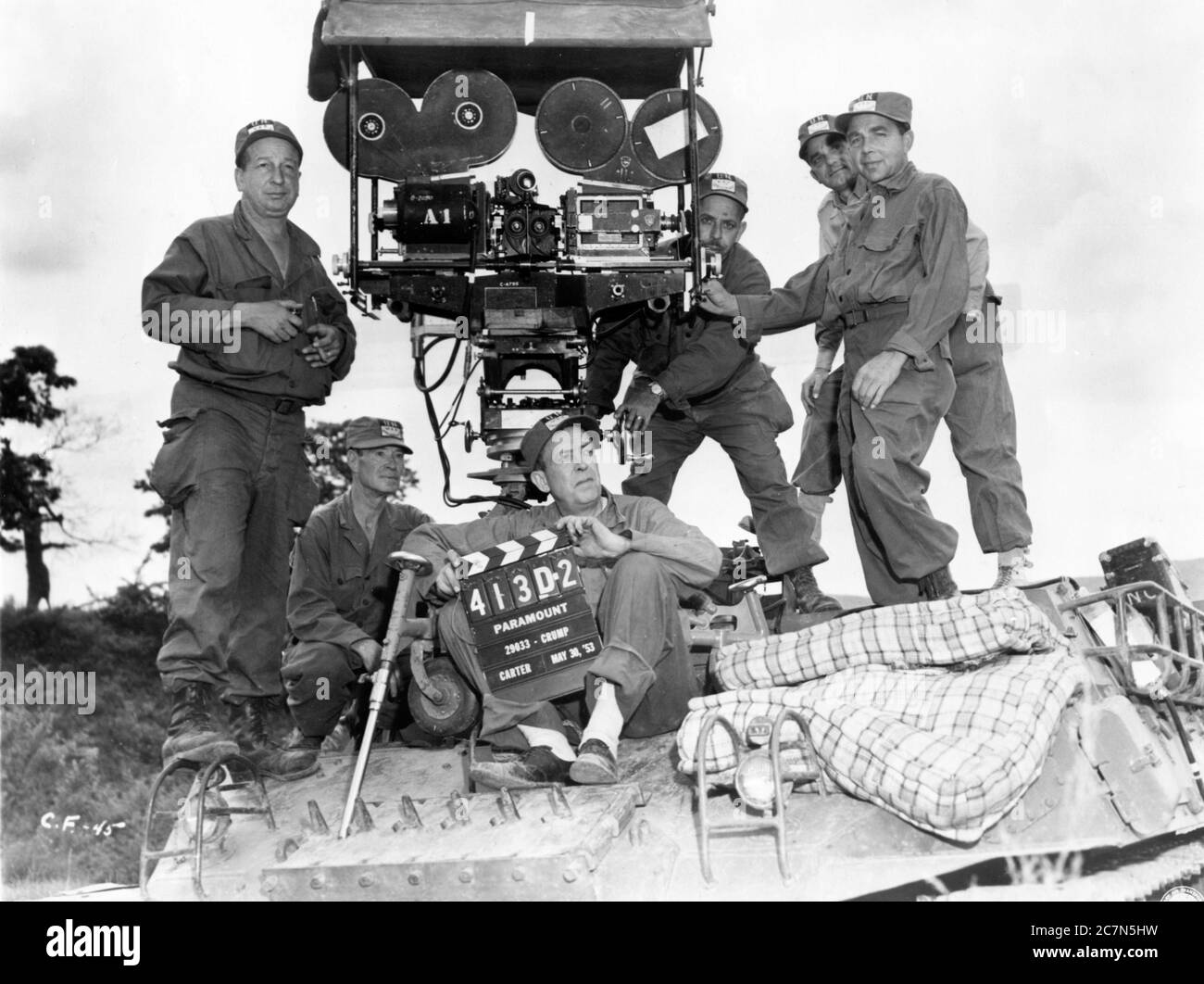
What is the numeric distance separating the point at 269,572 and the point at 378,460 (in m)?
0.73

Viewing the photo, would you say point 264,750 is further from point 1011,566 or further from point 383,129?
point 1011,566

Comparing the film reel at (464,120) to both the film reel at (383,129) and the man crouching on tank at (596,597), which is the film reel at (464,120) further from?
the man crouching on tank at (596,597)

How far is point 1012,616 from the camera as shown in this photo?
481 centimetres

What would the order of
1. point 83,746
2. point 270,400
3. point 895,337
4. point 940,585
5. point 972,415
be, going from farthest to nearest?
1. point 83,746
2. point 972,415
3. point 270,400
4. point 895,337
5. point 940,585

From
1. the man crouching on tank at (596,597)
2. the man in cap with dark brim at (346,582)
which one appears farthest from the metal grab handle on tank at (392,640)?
the man in cap with dark brim at (346,582)

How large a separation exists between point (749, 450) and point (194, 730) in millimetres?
2921

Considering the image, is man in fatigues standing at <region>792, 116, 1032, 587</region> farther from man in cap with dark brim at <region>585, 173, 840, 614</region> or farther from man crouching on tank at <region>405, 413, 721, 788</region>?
man crouching on tank at <region>405, 413, 721, 788</region>

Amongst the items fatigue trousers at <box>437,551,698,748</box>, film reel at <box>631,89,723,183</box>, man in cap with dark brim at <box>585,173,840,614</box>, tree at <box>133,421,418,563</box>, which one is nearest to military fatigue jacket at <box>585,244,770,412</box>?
man in cap with dark brim at <box>585,173,840,614</box>

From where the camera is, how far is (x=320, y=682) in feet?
20.4

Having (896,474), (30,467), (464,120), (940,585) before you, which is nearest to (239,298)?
(464,120)

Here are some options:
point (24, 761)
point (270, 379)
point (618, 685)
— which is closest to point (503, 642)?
point (618, 685)

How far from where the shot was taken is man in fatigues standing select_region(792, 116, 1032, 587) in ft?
20.9

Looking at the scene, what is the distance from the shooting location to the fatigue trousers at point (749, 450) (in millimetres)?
6992
